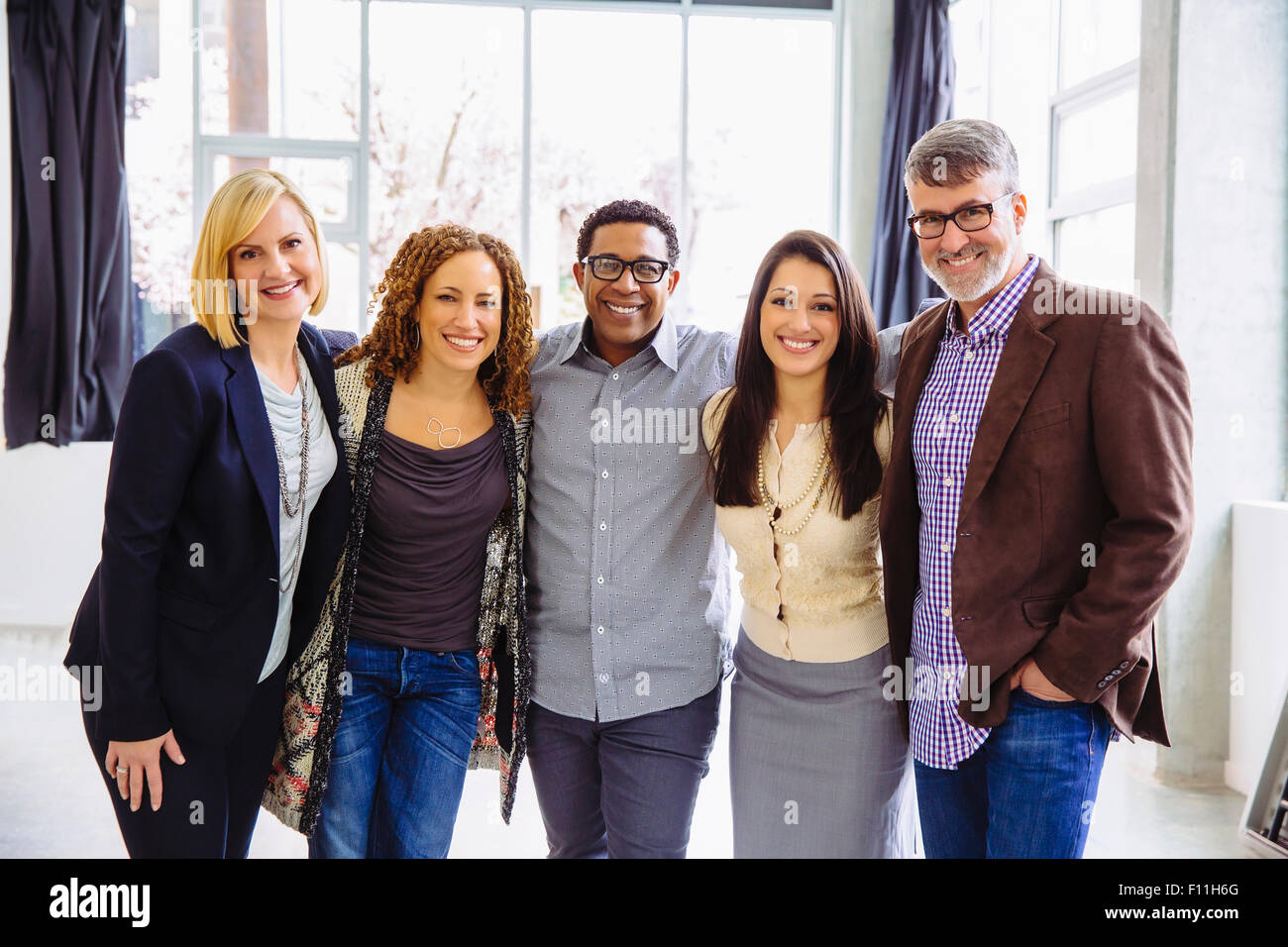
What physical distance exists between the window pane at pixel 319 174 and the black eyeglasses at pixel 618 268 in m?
4.43

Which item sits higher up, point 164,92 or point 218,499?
point 164,92

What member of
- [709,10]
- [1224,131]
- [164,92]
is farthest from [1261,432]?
[164,92]

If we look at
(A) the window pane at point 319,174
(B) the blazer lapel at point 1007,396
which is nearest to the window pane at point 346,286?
(A) the window pane at point 319,174

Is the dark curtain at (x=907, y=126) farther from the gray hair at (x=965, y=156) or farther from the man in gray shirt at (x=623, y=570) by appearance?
the gray hair at (x=965, y=156)

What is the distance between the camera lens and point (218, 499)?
1.67 meters

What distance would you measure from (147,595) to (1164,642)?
10.7 ft

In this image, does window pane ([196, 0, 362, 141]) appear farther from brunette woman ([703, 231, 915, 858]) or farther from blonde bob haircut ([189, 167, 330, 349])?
brunette woman ([703, 231, 915, 858])

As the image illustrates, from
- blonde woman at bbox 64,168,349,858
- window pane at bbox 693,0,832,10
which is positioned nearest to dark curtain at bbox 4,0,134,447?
window pane at bbox 693,0,832,10

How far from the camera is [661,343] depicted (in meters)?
2.07

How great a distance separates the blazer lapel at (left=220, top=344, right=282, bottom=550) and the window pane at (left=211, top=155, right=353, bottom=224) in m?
4.60

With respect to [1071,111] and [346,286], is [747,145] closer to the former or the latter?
[1071,111]

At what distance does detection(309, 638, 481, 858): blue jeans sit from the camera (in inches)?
74.2

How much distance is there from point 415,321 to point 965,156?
3.49ft
